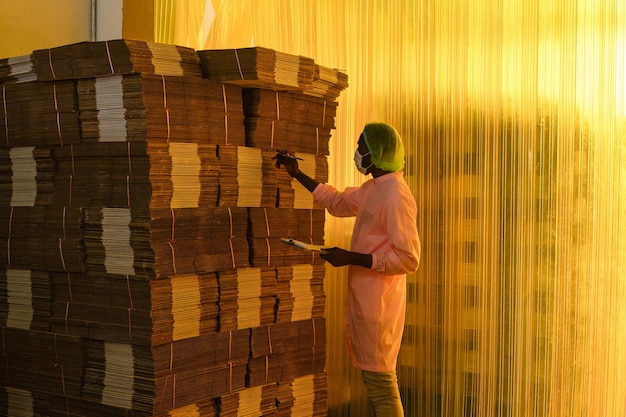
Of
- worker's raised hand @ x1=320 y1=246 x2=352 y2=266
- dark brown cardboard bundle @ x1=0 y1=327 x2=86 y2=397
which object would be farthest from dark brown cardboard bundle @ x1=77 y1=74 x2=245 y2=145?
dark brown cardboard bundle @ x1=0 y1=327 x2=86 y2=397

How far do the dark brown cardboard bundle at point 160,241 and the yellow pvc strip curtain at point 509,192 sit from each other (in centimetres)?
156

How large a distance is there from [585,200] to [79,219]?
291cm

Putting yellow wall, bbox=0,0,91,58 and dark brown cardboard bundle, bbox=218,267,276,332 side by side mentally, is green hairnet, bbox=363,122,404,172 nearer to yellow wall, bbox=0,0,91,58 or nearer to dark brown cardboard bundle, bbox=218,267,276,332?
dark brown cardboard bundle, bbox=218,267,276,332

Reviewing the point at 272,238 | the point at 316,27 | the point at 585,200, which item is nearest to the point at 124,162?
the point at 272,238

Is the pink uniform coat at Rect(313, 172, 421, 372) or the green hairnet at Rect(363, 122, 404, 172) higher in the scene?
the green hairnet at Rect(363, 122, 404, 172)

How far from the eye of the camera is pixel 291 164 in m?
5.04

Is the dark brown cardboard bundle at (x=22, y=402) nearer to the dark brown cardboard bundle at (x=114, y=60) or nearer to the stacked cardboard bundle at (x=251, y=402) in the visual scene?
the stacked cardboard bundle at (x=251, y=402)

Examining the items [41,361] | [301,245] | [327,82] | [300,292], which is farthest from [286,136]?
[41,361]

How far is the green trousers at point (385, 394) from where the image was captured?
480 centimetres

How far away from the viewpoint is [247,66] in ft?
15.0

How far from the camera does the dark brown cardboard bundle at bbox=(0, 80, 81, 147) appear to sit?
15.3 ft

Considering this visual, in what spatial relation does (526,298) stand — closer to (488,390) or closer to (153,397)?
(488,390)

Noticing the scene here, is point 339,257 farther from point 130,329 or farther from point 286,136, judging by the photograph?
point 130,329

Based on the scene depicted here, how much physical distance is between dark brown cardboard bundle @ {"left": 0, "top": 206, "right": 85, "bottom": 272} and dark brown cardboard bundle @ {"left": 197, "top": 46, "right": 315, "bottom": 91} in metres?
1.05
